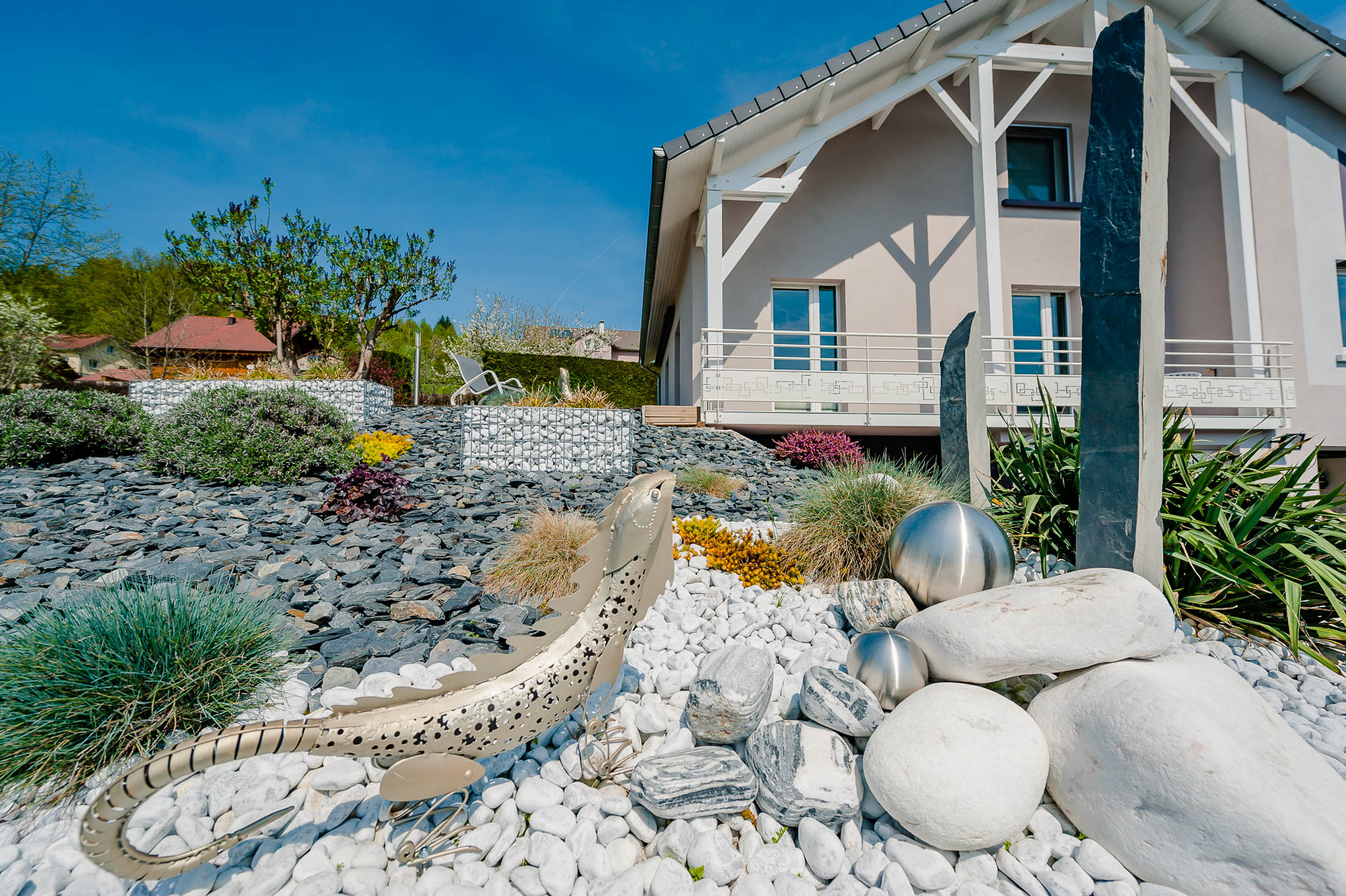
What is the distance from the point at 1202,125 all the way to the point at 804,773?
12061 mm

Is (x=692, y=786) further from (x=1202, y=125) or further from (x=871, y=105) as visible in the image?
(x=1202, y=125)

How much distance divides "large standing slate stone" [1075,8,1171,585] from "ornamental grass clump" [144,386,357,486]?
6278 mm

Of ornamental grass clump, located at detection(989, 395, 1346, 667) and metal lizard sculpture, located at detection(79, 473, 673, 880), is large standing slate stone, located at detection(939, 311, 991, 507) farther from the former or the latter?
metal lizard sculpture, located at detection(79, 473, 673, 880)

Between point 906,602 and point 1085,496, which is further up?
point 1085,496

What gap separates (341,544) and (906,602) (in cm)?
358

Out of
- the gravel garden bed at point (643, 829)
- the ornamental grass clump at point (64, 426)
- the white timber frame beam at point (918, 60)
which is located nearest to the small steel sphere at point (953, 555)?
the gravel garden bed at point (643, 829)

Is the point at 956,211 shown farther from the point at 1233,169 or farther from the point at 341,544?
the point at 341,544

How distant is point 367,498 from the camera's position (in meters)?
4.61

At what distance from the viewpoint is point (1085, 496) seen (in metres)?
2.70

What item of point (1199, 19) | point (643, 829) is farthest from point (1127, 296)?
point (1199, 19)

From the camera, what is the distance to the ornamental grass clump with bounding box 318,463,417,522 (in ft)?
14.6

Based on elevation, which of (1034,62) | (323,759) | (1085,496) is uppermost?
(1034,62)

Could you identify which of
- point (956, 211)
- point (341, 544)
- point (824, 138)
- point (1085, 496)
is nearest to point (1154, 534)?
point (1085, 496)

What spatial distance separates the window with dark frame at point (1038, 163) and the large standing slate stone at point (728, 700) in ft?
36.4
